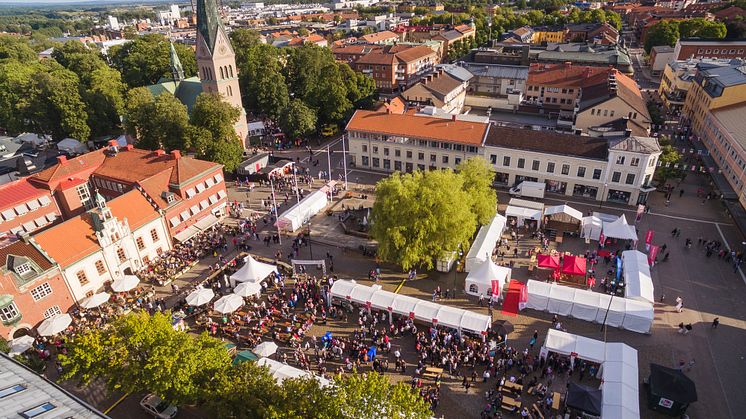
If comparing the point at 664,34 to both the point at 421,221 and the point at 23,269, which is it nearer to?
the point at 421,221

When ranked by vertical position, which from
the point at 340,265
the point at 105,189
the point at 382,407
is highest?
the point at 382,407

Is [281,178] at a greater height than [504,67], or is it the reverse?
[504,67]

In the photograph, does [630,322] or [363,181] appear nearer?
[630,322]

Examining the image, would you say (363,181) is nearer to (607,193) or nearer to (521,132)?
(521,132)

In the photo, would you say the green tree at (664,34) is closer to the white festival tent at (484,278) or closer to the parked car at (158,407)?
the white festival tent at (484,278)

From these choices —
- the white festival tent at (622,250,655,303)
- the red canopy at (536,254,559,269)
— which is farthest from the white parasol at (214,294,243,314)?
the white festival tent at (622,250,655,303)

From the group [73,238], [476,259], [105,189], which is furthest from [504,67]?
[73,238]

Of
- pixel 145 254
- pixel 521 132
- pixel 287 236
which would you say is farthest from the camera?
pixel 521 132
